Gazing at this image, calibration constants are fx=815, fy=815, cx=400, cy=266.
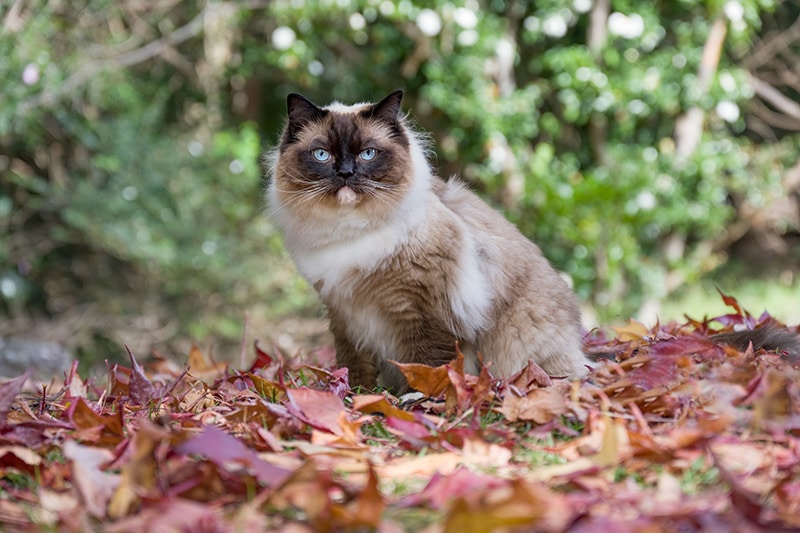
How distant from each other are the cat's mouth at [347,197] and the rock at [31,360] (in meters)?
2.42

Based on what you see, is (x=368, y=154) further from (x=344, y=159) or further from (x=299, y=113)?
(x=299, y=113)

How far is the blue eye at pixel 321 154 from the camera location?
2.74 metres

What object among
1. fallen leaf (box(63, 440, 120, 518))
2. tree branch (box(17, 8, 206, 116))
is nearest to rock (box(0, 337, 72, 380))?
tree branch (box(17, 8, 206, 116))

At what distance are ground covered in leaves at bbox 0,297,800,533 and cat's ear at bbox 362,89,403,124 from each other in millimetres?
1018

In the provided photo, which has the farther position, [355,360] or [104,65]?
[104,65]

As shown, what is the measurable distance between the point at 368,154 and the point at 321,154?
0.52ft

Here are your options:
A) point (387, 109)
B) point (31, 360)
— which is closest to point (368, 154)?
point (387, 109)

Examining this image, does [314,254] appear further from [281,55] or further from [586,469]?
[281,55]

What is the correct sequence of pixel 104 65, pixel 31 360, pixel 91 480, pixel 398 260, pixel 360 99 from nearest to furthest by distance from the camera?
pixel 91 480, pixel 398 260, pixel 31 360, pixel 104 65, pixel 360 99

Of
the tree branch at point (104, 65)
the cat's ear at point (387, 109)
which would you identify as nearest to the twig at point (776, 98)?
the tree branch at point (104, 65)

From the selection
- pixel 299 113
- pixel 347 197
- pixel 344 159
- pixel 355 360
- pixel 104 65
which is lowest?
pixel 355 360

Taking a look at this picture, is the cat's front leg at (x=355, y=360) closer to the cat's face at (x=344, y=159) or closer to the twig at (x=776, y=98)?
the cat's face at (x=344, y=159)

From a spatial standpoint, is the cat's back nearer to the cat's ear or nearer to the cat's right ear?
the cat's ear

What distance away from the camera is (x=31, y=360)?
14.7 ft
